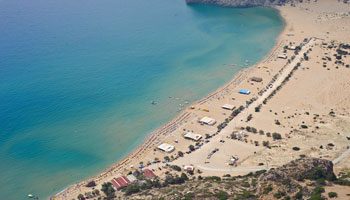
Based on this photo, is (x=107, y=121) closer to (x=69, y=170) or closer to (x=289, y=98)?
(x=69, y=170)

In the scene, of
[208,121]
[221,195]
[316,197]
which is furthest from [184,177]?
[316,197]

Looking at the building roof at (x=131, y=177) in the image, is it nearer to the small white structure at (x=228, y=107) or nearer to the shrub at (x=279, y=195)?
the shrub at (x=279, y=195)

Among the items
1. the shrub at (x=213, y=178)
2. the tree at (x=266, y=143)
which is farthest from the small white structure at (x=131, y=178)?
the tree at (x=266, y=143)

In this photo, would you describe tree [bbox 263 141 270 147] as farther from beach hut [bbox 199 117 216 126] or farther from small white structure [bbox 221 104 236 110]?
small white structure [bbox 221 104 236 110]

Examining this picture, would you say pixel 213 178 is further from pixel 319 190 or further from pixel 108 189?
pixel 319 190

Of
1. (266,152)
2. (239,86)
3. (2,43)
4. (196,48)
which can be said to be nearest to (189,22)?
(196,48)
